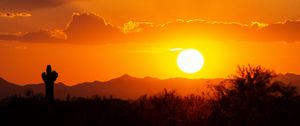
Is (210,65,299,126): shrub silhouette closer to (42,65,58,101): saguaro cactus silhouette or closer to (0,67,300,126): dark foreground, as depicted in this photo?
(0,67,300,126): dark foreground

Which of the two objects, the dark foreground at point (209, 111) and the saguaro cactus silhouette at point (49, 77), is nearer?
the dark foreground at point (209, 111)

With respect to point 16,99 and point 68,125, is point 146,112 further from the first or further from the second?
point 16,99

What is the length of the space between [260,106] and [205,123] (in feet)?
9.25

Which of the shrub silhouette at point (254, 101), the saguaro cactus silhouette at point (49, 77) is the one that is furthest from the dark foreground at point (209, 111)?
the saguaro cactus silhouette at point (49, 77)

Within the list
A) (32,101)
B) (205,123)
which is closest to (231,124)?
(205,123)

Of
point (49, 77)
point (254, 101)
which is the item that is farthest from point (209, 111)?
point (49, 77)

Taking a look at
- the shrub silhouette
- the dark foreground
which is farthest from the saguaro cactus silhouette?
the shrub silhouette

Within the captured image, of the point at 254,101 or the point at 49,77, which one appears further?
the point at 49,77

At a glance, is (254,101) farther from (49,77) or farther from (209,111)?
(49,77)

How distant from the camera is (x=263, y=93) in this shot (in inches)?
1064

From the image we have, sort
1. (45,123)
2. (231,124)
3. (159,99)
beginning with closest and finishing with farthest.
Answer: (231,124) < (45,123) < (159,99)

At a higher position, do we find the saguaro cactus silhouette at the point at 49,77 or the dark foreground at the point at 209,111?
the saguaro cactus silhouette at the point at 49,77

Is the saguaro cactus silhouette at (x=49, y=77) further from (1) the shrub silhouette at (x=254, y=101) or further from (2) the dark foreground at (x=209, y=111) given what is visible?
(1) the shrub silhouette at (x=254, y=101)

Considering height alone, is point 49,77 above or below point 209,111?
above
